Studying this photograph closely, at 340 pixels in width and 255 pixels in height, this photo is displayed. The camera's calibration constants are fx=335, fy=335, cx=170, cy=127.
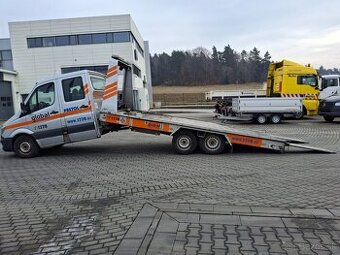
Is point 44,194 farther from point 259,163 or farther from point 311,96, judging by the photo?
point 311,96

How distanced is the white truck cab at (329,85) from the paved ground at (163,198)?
15.5 metres

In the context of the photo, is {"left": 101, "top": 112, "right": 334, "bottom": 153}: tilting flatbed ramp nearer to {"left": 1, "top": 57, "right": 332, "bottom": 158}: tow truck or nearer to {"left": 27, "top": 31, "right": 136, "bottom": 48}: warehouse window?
{"left": 1, "top": 57, "right": 332, "bottom": 158}: tow truck

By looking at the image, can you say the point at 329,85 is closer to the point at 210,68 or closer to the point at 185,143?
the point at 185,143

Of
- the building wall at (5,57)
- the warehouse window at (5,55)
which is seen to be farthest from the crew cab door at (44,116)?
the warehouse window at (5,55)

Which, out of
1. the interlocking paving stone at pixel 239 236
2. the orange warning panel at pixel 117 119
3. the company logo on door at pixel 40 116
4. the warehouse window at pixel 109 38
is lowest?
the interlocking paving stone at pixel 239 236

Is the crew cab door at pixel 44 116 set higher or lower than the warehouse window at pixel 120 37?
lower

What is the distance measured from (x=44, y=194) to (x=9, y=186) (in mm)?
1262

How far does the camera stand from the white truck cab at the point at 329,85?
23016 mm

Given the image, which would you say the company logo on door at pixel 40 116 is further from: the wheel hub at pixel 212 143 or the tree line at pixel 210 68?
the tree line at pixel 210 68

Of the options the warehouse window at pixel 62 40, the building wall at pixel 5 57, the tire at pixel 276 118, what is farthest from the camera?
the building wall at pixel 5 57

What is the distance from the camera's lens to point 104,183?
6887mm

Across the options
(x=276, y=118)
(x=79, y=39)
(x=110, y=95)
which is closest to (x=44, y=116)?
(x=110, y=95)

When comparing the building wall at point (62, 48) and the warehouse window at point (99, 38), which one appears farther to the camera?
the warehouse window at point (99, 38)

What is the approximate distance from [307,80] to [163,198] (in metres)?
19.6
